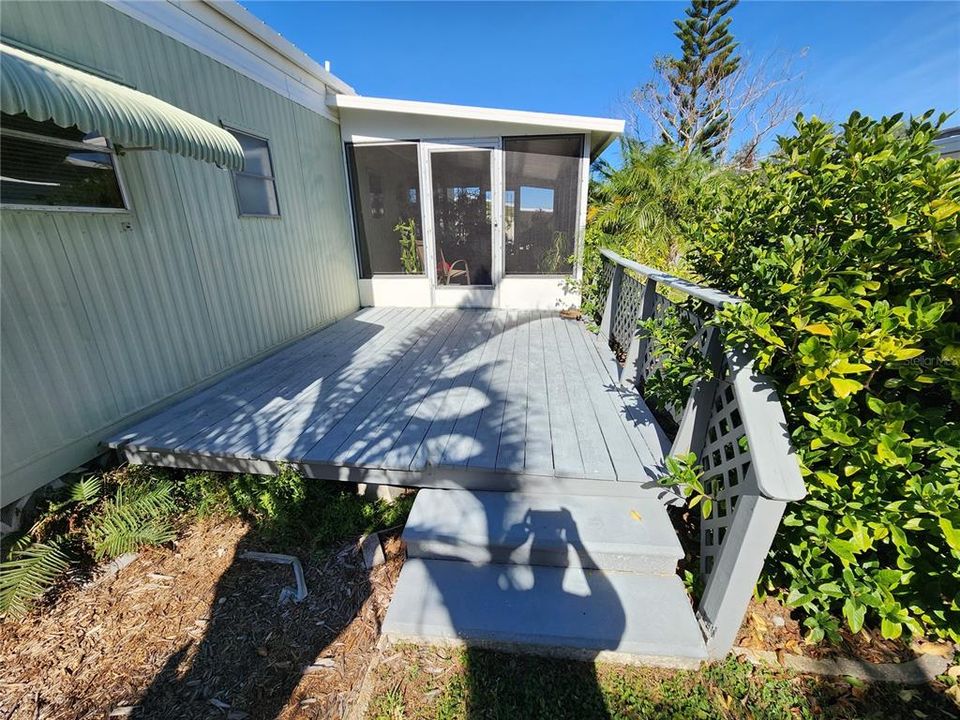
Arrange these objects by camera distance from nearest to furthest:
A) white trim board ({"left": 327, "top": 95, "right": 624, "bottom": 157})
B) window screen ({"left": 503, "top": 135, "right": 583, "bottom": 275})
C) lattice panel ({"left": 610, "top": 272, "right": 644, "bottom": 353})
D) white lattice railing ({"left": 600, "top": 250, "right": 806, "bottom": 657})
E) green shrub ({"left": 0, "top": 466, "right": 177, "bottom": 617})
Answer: white lattice railing ({"left": 600, "top": 250, "right": 806, "bottom": 657}) → green shrub ({"left": 0, "top": 466, "right": 177, "bottom": 617}) → lattice panel ({"left": 610, "top": 272, "right": 644, "bottom": 353}) → white trim board ({"left": 327, "top": 95, "right": 624, "bottom": 157}) → window screen ({"left": 503, "top": 135, "right": 583, "bottom": 275})

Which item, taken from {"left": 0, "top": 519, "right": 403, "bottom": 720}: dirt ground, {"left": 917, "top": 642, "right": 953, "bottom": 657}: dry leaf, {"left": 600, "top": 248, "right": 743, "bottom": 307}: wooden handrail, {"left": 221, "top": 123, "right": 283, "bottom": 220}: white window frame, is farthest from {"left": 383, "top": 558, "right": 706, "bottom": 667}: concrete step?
{"left": 221, "top": 123, "right": 283, "bottom": 220}: white window frame

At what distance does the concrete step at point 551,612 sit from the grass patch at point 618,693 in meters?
0.07

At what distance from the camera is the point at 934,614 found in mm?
1556

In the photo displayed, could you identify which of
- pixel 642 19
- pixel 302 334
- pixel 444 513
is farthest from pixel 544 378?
pixel 642 19

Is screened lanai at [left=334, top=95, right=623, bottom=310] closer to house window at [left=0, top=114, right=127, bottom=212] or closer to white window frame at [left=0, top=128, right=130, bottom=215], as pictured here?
white window frame at [left=0, top=128, right=130, bottom=215]

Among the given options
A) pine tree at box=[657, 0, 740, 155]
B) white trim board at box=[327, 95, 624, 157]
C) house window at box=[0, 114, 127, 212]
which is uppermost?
pine tree at box=[657, 0, 740, 155]

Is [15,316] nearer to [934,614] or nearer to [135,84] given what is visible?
[135,84]

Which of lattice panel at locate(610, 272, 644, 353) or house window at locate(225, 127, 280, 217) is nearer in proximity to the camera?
lattice panel at locate(610, 272, 644, 353)

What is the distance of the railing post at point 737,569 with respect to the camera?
58.4 inches

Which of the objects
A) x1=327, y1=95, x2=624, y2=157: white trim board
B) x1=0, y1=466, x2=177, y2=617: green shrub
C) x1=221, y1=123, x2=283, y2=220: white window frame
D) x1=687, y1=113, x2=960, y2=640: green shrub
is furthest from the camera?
x1=327, y1=95, x2=624, y2=157: white trim board

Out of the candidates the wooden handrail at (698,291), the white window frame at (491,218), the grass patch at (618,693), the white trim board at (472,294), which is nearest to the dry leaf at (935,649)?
the grass patch at (618,693)

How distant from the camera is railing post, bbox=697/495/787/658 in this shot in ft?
4.87

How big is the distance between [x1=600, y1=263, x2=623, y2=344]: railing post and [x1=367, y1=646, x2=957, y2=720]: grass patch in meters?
3.56

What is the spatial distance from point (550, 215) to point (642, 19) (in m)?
13.8
